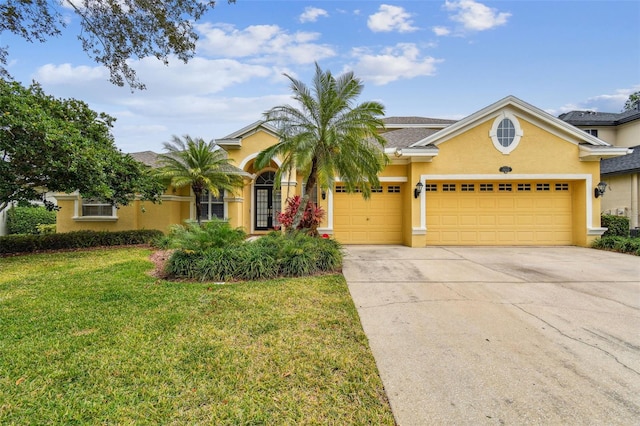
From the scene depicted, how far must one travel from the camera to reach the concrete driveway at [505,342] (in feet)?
8.23

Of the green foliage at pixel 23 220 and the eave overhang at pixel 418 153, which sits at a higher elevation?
the eave overhang at pixel 418 153

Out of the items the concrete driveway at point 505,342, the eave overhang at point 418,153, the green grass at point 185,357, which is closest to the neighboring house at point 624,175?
the concrete driveway at point 505,342

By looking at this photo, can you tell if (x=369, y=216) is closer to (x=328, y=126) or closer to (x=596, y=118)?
(x=328, y=126)

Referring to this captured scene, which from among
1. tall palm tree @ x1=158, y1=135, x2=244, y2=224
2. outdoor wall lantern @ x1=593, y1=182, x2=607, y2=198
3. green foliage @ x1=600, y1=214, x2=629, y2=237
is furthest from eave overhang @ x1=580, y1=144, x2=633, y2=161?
tall palm tree @ x1=158, y1=135, x2=244, y2=224

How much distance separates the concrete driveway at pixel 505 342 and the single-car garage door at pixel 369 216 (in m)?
5.00

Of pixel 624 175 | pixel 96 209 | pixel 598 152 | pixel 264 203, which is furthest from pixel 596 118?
pixel 96 209

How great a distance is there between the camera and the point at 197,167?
1205 centimetres

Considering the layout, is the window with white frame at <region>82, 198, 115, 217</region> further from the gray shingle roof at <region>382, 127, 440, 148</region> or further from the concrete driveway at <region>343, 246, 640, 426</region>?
the gray shingle roof at <region>382, 127, 440, 148</region>

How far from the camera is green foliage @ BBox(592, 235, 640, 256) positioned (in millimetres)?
9962

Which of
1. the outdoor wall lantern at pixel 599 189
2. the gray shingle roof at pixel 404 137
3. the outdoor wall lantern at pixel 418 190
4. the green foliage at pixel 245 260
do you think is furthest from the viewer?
the gray shingle roof at pixel 404 137

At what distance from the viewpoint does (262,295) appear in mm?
5359

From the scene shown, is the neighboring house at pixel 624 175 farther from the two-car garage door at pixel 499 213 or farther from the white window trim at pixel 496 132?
the white window trim at pixel 496 132

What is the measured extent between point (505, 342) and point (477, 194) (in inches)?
381

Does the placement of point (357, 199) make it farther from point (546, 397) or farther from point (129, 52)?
point (546, 397)
